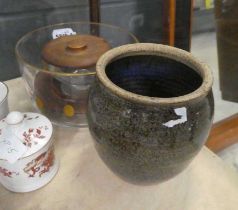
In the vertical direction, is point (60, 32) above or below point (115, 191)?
above

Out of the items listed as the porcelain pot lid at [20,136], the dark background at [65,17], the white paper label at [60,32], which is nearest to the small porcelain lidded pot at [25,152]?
the porcelain pot lid at [20,136]

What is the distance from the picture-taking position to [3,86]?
59 centimetres

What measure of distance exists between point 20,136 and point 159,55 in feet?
0.72

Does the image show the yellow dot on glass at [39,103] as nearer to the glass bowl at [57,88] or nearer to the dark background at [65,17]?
the glass bowl at [57,88]

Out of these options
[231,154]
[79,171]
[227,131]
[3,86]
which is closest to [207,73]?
[79,171]

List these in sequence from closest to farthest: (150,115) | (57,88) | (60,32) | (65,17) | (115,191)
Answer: (150,115), (115,191), (57,88), (60,32), (65,17)

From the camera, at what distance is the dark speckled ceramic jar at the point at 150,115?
0.37m

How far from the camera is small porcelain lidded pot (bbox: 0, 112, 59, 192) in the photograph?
0.45 m

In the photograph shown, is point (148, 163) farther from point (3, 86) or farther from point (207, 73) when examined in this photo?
point (3, 86)

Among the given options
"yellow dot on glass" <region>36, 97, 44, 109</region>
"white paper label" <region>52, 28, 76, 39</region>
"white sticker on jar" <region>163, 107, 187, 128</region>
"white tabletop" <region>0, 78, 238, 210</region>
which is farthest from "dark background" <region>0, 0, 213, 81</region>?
"white sticker on jar" <region>163, 107, 187, 128</region>

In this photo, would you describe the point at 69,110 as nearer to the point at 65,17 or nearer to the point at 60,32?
the point at 60,32

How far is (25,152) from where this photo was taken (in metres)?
0.45

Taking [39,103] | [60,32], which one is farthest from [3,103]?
[60,32]

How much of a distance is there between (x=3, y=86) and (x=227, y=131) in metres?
0.64
